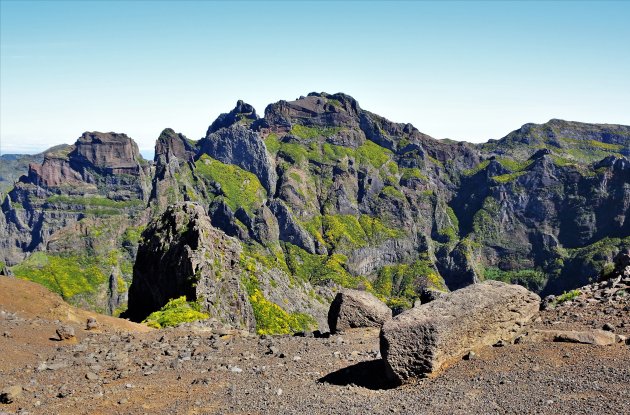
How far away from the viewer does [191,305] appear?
55.4 m

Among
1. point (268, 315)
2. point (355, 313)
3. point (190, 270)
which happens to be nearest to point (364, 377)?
point (355, 313)

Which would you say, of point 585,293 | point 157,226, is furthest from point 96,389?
point 157,226

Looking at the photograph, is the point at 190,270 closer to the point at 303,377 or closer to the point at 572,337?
the point at 303,377

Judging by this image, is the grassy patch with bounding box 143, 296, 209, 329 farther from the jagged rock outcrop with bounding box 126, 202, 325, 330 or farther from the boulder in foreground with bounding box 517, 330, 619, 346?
the boulder in foreground with bounding box 517, 330, 619, 346

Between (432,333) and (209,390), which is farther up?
(432,333)

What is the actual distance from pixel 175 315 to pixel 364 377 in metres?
30.7

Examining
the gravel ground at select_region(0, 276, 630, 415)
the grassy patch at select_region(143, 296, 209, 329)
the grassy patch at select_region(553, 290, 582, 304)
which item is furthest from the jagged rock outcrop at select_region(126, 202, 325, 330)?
the grassy patch at select_region(553, 290, 582, 304)

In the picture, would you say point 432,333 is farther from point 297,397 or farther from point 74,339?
point 74,339

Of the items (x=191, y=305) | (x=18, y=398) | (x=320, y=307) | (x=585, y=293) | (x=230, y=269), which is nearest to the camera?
(x=18, y=398)

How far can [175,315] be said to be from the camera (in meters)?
46.6

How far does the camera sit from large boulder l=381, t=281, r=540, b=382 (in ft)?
60.4

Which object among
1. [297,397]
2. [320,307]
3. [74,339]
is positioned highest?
[297,397]

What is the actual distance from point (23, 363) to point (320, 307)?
108358 mm

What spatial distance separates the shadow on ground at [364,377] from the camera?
1905 cm
